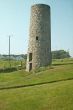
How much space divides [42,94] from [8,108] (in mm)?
2786

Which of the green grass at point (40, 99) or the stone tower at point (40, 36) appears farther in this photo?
the stone tower at point (40, 36)

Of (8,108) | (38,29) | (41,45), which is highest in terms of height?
(38,29)

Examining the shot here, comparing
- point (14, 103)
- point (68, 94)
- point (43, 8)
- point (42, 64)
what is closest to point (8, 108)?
point (14, 103)

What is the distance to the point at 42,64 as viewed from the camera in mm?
36875

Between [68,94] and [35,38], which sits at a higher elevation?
[35,38]

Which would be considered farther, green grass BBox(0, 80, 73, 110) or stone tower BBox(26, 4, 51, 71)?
stone tower BBox(26, 4, 51, 71)

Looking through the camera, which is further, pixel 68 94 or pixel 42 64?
pixel 42 64

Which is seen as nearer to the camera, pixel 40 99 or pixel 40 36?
pixel 40 99

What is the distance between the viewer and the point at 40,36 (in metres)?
36.9

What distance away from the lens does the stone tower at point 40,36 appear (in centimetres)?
3694

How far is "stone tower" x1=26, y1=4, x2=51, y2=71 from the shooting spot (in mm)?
36938

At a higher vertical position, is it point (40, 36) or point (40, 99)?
point (40, 36)

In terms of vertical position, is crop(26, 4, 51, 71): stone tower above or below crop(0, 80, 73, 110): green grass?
above

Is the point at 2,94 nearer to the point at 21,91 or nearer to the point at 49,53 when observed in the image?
the point at 21,91
